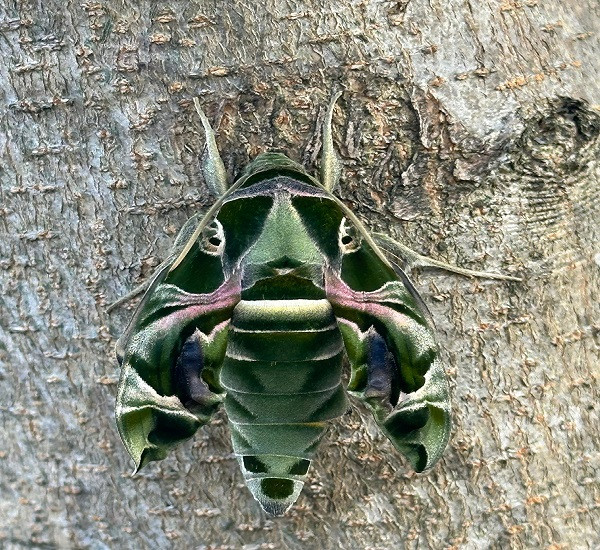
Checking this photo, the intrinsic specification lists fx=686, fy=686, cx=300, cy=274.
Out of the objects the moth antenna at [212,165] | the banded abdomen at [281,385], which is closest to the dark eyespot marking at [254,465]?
the banded abdomen at [281,385]

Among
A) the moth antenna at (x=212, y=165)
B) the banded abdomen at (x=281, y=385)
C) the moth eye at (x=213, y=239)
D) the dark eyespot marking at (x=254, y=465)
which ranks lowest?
the dark eyespot marking at (x=254, y=465)

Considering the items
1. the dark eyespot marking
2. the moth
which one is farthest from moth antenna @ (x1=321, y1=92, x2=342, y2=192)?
the dark eyespot marking

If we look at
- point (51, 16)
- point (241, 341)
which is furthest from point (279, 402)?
point (51, 16)

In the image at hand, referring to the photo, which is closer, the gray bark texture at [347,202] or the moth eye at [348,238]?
the gray bark texture at [347,202]

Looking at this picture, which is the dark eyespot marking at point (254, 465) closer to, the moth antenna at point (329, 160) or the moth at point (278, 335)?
the moth at point (278, 335)

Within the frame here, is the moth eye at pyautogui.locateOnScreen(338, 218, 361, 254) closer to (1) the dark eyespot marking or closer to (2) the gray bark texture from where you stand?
(2) the gray bark texture

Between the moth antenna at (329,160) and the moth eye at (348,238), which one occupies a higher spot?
the moth antenna at (329,160)

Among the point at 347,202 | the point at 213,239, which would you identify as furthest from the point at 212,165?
the point at 347,202
